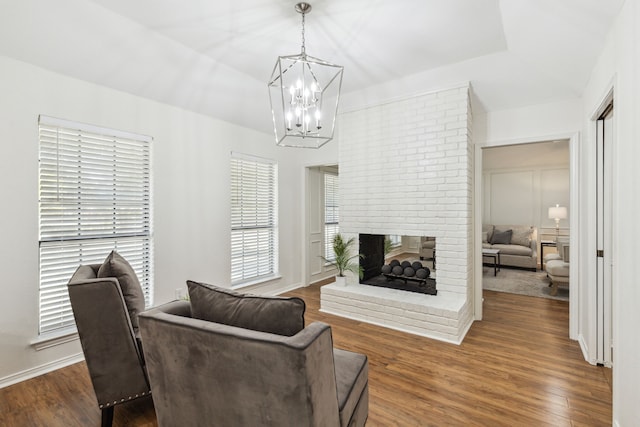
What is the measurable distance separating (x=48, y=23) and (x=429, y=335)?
4.28m

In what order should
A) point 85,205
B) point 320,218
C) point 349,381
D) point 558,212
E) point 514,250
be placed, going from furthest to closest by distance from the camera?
point 558,212
point 514,250
point 320,218
point 85,205
point 349,381

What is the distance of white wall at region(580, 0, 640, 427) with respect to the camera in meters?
1.49

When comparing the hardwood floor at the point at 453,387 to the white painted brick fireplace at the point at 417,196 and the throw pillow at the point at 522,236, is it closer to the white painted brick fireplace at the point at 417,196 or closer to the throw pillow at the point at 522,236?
the white painted brick fireplace at the point at 417,196

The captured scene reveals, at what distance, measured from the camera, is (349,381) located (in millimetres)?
1565

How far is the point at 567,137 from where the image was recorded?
3227 millimetres

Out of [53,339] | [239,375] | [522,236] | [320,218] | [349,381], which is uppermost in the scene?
[320,218]

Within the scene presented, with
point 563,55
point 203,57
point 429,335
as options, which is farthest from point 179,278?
point 563,55

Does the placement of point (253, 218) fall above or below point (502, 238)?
above

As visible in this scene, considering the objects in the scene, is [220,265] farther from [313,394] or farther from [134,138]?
[313,394]

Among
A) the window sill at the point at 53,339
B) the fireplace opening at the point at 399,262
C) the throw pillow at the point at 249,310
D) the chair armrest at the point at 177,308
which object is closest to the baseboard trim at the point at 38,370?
the window sill at the point at 53,339

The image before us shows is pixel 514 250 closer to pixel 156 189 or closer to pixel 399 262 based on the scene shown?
pixel 399 262

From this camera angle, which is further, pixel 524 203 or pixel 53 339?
pixel 524 203

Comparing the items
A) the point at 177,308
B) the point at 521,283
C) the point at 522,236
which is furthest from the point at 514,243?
the point at 177,308

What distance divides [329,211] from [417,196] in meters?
2.46
